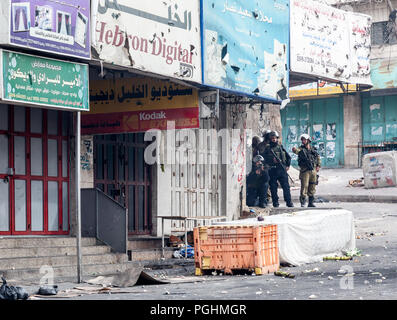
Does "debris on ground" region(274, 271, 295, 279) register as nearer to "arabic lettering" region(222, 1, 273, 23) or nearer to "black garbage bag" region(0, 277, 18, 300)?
"black garbage bag" region(0, 277, 18, 300)

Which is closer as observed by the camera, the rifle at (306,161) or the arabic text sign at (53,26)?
the arabic text sign at (53,26)

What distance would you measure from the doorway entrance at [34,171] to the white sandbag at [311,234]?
9.71 feet

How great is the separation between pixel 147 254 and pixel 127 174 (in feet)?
7.36

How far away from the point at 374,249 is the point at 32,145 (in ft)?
24.3

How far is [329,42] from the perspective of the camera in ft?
73.3

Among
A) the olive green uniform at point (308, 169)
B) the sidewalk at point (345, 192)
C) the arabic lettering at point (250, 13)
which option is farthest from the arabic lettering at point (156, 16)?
the sidewalk at point (345, 192)

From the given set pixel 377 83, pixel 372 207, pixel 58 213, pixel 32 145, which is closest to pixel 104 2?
pixel 32 145

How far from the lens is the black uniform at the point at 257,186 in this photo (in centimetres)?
2108

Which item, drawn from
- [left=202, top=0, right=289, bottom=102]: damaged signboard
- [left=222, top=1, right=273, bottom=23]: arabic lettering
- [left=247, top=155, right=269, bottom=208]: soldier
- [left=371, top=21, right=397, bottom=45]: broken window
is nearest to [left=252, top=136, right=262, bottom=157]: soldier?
[left=247, top=155, right=269, bottom=208]: soldier

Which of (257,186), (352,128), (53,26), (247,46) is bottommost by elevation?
(257,186)

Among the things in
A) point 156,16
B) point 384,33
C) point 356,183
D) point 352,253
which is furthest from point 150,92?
point 384,33

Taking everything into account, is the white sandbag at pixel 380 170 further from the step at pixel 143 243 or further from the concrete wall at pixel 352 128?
the step at pixel 143 243

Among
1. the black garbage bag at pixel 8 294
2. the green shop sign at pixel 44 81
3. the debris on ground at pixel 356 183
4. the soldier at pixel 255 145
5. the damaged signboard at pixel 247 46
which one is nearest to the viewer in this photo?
the black garbage bag at pixel 8 294

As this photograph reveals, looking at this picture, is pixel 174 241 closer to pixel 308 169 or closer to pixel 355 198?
pixel 308 169
